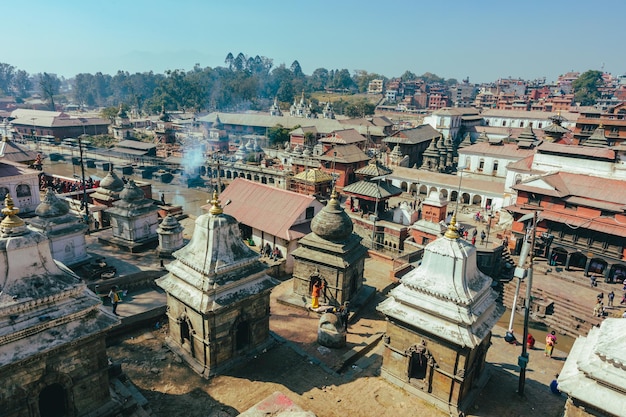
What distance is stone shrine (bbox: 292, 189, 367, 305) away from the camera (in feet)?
62.7

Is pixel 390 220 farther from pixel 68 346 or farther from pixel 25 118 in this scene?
pixel 25 118

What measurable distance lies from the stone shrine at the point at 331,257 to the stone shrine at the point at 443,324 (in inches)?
203

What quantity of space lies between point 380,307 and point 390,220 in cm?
1951

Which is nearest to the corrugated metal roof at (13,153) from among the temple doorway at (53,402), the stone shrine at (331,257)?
the stone shrine at (331,257)

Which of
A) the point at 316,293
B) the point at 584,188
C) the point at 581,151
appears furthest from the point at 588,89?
the point at 316,293

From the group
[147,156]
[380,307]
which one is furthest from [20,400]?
[147,156]

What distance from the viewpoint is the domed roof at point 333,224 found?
19109mm

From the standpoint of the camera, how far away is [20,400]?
9914 mm

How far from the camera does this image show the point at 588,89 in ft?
383

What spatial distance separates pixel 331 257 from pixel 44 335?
1197cm

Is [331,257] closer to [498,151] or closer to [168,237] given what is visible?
[168,237]

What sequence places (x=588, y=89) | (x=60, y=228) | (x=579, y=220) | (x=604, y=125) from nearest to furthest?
(x=60, y=228) < (x=579, y=220) < (x=604, y=125) < (x=588, y=89)

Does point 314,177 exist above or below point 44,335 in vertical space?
below

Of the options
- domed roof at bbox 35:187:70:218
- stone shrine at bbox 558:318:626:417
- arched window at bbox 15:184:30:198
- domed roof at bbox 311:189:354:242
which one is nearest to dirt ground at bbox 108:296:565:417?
stone shrine at bbox 558:318:626:417
